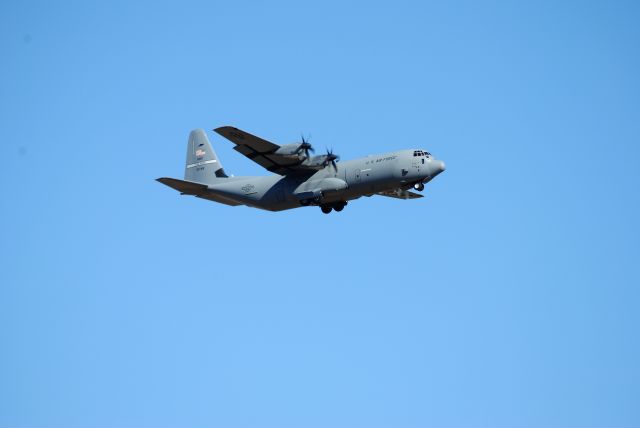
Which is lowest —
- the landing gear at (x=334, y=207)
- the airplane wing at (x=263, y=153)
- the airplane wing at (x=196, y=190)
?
the landing gear at (x=334, y=207)

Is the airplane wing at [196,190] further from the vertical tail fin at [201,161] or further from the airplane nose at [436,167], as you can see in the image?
the airplane nose at [436,167]

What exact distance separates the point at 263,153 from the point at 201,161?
24.2 ft

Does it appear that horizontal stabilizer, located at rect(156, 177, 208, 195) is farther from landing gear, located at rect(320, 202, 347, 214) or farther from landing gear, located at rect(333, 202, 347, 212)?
landing gear, located at rect(333, 202, 347, 212)

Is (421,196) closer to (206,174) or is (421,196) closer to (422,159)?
(422,159)

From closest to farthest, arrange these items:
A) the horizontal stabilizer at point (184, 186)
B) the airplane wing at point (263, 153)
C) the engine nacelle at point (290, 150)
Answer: the airplane wing at point (263, 153)
the engine nacelle at point (290, 150)
the horizontal stabilizer at point (184, 186)

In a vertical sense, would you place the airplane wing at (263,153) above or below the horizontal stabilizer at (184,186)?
above

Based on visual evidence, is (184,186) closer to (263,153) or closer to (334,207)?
(263,153)

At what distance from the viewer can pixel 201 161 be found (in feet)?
158

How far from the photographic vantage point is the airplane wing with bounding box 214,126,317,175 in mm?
40625

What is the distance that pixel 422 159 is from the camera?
4091 centimetres

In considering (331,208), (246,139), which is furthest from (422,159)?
(246,139)

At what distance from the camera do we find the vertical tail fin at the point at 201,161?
4716 centimetres

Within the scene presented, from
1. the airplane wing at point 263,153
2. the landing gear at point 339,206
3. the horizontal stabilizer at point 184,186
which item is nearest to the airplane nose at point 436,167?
the landing gear at point 339,206

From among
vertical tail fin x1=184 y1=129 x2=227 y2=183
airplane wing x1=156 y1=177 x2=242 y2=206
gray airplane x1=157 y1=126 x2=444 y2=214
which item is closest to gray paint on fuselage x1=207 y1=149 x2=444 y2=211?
gray airplane x1=157 y1=126 x2=444 y2=214
